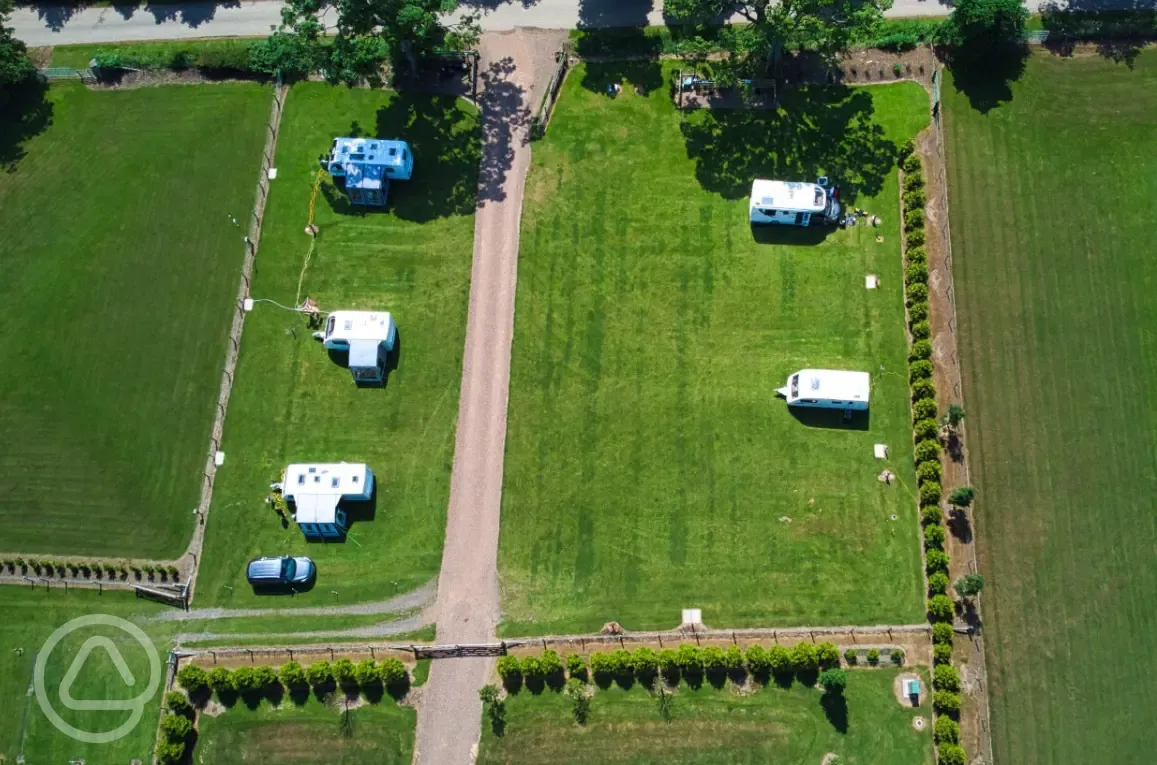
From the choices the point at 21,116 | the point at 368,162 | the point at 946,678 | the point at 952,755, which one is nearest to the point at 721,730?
the point at 952,755

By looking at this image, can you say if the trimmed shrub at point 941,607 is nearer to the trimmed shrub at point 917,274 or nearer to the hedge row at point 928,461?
the hedge row at point 928,461

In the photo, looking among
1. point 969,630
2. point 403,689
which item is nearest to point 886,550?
point 969,630

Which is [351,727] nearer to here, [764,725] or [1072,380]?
[764,725]

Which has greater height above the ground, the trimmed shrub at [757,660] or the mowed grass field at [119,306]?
the mowed grass field at [119,306]

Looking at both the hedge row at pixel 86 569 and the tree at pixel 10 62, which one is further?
the tree at pixel 10 62

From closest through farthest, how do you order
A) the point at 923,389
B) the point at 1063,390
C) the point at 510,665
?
the point at 510,665, the point at 923,389, the point at 1063,390

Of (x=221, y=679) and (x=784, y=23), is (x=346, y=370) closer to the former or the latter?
(x=221, y=679)

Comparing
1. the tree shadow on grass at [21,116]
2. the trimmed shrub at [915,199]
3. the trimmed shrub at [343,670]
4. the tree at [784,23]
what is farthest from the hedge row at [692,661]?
the tree shadow on grass at [21,116]
